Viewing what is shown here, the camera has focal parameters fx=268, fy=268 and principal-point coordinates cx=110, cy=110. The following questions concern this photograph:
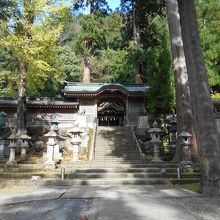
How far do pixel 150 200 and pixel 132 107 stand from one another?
597 inches

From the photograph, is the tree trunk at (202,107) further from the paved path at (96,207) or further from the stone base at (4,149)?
the stone base at (4,149)

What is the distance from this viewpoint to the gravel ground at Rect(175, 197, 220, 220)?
4633mm

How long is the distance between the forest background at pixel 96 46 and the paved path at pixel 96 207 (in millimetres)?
5307

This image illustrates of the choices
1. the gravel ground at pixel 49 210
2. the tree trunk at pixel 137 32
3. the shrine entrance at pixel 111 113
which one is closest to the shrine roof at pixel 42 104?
the shrine entrance at pixel 111 113

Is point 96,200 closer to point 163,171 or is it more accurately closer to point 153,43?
point 163,171

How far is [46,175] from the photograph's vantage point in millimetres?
9719

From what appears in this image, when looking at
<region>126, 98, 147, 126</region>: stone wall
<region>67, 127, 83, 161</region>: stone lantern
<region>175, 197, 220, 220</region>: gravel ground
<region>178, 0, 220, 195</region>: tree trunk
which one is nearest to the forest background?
<region>126, 98, 147, 126</region>: stone wall

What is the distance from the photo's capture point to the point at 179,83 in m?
11.8

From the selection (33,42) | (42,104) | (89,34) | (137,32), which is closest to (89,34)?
(89,34)

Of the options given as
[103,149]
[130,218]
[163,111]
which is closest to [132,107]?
[163,111]

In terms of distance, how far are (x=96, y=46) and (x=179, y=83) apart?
12.8 m

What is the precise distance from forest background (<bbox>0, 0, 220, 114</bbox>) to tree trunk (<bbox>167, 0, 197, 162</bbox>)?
4010mm

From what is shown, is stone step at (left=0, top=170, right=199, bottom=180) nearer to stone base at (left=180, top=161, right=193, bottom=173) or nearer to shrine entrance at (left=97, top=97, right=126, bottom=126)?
stone base at (left=180, top=161, right=193, bottom=173)

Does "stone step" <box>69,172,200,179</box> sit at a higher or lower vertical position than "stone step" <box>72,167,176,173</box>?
lower
